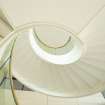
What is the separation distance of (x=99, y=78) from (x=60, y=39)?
1.12 feet

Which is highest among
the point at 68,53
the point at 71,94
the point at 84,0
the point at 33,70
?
the point at 84,0

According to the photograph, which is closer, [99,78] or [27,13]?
[27,13]

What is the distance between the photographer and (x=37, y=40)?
1220mm

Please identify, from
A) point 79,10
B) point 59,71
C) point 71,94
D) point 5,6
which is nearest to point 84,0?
point 79,10

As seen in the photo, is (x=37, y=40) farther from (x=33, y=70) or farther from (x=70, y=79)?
(x=70, y=79)

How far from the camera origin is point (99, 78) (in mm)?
1208

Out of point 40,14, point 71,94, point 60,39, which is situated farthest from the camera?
point 71,94

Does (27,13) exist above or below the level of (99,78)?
above

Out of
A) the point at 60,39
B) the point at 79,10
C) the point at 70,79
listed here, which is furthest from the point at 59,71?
the point at 79,10

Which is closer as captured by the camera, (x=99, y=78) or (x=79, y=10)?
(x=79, y=10)

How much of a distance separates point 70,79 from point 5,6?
63 cm

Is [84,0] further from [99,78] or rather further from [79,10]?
[99,78]

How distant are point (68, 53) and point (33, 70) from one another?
0.25 metres

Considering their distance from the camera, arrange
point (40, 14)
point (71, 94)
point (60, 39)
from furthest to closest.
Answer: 1. point (71, 94)
2. point (60, 39)
3. point (40, 14)
